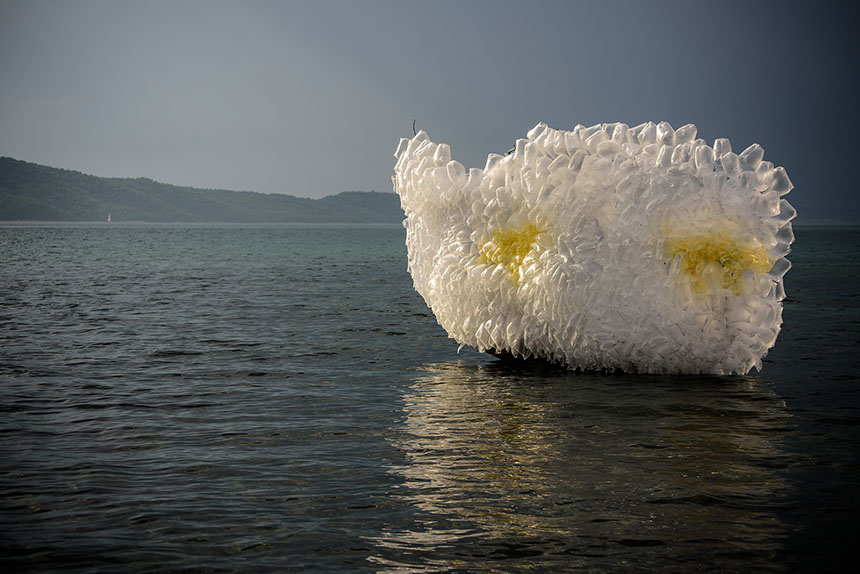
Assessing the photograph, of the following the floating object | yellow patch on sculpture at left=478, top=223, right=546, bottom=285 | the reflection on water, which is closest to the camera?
the reflection on water

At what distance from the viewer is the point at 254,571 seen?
19.5 ft

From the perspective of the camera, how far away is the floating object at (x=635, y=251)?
12117 millimetres

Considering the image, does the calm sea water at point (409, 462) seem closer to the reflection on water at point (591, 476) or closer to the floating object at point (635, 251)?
the reflection on water at point (591, 476)

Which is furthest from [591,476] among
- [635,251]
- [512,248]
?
[512,248]

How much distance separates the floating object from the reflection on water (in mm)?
622

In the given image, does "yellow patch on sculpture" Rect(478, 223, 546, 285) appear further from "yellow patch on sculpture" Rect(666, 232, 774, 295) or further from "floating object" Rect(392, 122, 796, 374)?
"yellow patch on sculpture" Rect(666, 232, 774, 295)

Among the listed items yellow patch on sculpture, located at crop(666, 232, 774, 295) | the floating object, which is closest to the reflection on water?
the floating object

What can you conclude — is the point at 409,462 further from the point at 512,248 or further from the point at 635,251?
the point at 512,248

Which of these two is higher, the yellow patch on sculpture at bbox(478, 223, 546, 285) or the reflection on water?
the yellow patch on sculpture at bbox(478, 223, 546, 285)

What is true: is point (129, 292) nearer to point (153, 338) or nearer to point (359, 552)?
point (153, 338)

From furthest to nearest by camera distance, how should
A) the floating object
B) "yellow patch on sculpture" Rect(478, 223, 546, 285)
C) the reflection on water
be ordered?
"yellow patch on sculpture" Rect(478, 223, 546, 285) < the floating object < the reflection on water

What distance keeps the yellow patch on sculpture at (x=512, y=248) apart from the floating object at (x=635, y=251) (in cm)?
2

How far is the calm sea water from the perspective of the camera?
20.7 ft

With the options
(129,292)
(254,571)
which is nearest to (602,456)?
(254,571)
